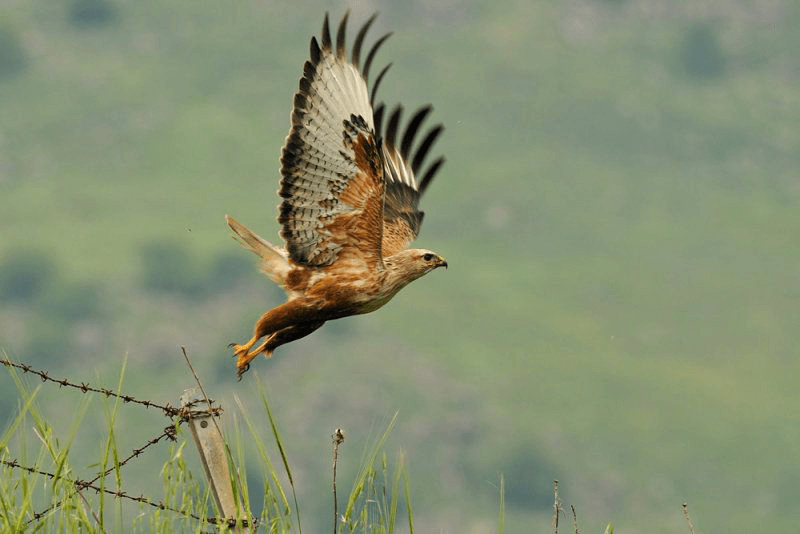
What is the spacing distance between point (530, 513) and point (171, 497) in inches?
6465

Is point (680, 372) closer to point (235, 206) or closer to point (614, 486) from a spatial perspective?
point (614, 486)

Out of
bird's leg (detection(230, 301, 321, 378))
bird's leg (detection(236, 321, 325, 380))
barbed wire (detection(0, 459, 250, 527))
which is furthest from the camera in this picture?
bird's leg (detection(230, 301, 321, 378))

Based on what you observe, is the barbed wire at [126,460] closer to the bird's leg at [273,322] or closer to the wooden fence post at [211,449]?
the wooden fence post at [211,449]

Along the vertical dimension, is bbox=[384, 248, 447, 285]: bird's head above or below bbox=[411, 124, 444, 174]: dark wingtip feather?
below

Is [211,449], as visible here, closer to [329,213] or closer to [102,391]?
[102,391]

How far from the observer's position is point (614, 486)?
181250 mm

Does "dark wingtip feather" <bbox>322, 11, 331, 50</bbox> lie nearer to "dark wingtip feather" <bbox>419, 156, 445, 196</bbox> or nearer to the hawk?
the hawk

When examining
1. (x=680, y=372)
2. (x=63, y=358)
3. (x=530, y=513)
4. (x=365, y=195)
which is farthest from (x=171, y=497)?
(x=63, y=358)

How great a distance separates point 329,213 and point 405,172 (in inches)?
91.8

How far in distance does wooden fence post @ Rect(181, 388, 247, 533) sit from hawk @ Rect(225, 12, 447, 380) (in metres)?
2.80

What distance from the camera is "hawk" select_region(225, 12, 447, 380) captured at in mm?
8547

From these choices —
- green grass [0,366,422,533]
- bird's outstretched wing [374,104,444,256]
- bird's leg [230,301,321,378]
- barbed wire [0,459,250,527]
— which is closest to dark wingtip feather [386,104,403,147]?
bird's outstretched wing [374,104,444,256]

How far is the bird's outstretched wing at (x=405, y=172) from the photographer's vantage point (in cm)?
Answer: 1056

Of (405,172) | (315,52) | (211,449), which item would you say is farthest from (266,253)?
(211,449)
